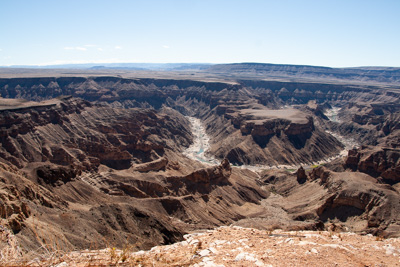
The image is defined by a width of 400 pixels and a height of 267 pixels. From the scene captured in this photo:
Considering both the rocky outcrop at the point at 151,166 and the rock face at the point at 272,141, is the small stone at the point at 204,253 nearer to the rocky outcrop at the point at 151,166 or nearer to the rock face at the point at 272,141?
the rocky outcrop at the point at 151,166

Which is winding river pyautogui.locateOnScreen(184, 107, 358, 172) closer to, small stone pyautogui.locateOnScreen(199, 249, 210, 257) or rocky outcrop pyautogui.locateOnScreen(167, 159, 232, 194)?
rocky outcrop pyautogui.locateOnScreen(167, 159, 232, 194)

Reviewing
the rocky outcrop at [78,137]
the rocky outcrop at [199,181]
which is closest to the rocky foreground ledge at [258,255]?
the rocky outcrop at [78,137]

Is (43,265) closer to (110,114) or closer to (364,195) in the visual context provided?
(364,195)

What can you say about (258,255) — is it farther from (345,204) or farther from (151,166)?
(151,166)

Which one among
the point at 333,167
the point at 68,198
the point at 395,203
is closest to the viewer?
the point at 68,198

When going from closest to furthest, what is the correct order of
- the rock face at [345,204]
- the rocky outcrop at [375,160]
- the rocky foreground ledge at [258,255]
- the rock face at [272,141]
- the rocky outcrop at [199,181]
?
the rocky foreground ledge at [258,255], the rock face at [345,204], the rocky outcrop at [199,181], the rocky outcrop at [375,160], the rock face at [272,141]

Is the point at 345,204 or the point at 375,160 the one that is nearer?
the point at 345,204

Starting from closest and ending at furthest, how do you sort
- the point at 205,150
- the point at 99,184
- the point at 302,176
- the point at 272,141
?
the point at 99,184, the point at 302,176, the point at 272,141, the point at 205,150

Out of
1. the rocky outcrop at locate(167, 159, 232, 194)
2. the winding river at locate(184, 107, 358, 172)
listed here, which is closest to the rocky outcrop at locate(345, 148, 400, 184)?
the winding river at locate(184, 107, 358, 172)

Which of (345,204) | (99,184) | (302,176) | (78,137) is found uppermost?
(78,137)

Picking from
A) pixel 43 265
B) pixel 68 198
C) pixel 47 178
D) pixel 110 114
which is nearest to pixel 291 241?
pixel 43 265

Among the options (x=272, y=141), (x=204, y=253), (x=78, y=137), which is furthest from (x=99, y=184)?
(x=272, y=141)
